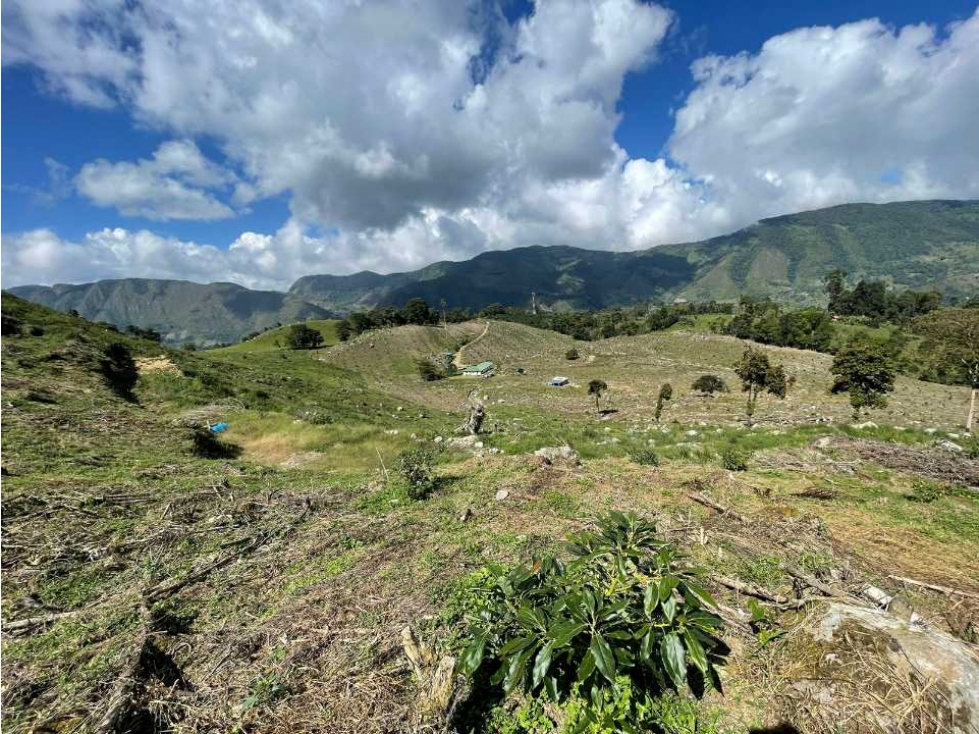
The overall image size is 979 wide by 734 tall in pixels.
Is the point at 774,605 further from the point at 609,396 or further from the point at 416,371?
the point at 416,371

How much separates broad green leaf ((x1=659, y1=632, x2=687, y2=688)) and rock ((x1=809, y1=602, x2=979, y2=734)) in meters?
1.31

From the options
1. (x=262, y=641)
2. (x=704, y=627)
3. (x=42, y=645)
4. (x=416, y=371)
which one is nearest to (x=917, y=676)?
(x=704, y=627)

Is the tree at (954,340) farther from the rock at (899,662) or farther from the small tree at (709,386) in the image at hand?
the rock at (899,662)

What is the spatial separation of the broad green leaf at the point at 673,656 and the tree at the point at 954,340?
3008 centimetres

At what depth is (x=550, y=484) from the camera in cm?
910

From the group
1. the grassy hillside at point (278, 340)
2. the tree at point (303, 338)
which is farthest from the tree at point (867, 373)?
the tree at point (303, 338)

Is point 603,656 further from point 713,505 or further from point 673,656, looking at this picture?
point 713,505

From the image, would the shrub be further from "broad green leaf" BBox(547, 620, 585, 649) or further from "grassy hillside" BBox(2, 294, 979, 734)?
"broad green leaf" BBox(547, 620, 585, 649)

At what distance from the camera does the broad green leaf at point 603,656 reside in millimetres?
2988

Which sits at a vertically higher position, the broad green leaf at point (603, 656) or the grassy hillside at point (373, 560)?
the broad green leaf at point (603, 656)

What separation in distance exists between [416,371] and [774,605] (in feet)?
267

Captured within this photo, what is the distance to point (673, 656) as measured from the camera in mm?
3148

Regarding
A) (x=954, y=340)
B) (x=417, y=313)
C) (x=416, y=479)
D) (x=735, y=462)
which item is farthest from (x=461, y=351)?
(x=416, y=479)

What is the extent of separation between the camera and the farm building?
81750 millimetres
